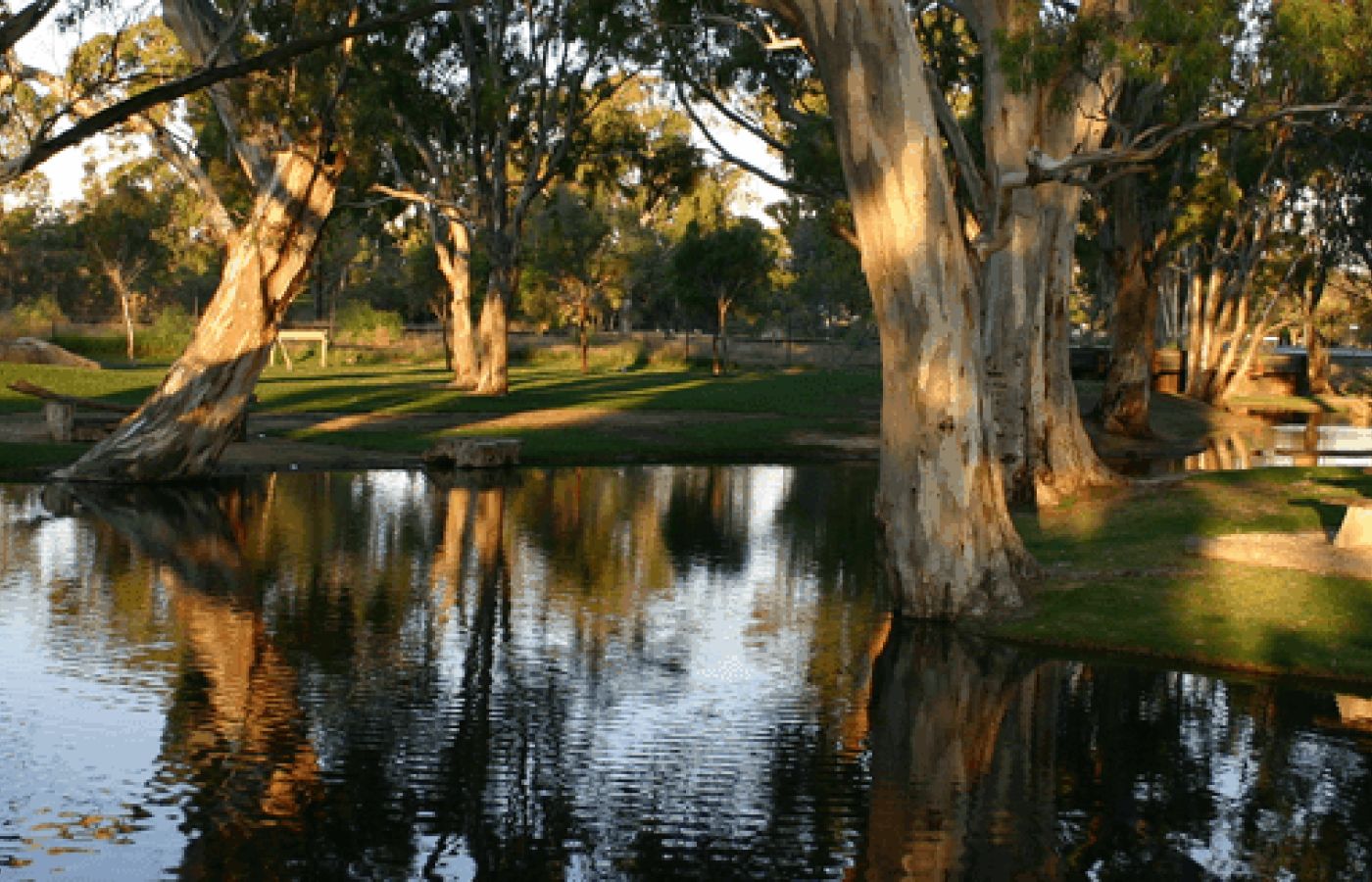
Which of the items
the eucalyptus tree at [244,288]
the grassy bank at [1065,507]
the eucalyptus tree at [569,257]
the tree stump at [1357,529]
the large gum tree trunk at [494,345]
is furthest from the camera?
the eucalyptus tree at [569,257]

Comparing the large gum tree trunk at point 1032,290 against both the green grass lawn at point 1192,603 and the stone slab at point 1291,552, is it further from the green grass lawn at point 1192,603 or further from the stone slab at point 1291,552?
the stone slab at point 1291,552

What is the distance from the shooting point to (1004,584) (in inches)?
601

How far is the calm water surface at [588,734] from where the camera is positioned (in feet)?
27.9

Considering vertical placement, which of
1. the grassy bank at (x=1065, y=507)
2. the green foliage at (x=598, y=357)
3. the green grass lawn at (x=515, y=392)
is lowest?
the grassy bank at (x=1065, y=507)

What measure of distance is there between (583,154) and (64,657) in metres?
32.9

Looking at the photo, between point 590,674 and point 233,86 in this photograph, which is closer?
point 590,674

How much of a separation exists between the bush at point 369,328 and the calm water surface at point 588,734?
168 feet

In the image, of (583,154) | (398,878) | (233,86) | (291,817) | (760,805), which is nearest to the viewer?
(398,878)

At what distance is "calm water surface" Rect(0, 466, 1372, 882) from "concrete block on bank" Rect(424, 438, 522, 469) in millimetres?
9491

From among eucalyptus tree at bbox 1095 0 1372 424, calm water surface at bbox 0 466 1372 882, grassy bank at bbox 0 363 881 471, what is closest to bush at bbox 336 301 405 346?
grassy bank at bbox 0 363 881 471

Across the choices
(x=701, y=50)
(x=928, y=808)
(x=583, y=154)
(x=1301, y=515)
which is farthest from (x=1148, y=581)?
(x=583, y=154)

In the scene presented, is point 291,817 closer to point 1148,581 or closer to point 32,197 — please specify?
point 1148,581

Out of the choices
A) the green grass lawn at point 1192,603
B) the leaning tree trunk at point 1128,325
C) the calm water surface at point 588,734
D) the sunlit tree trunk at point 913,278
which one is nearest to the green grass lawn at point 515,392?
the leaning tree trunk at point 1128,325

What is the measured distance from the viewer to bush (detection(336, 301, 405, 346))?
2734 inches
